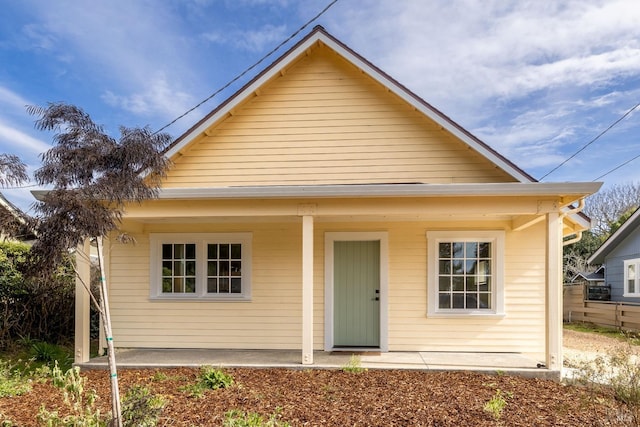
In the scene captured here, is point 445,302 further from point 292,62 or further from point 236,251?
point 292,62

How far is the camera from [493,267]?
770cm

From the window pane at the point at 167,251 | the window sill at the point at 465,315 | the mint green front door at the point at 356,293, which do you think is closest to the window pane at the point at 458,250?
the window sill at the point at 465,315

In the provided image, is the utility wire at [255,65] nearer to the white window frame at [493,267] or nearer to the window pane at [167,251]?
the window pane at [167,251]

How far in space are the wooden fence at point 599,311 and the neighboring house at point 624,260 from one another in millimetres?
1183

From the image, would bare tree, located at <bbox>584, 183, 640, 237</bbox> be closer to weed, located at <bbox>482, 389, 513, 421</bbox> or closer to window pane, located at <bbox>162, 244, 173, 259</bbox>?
weed, located at <bbox>482, 389, 513, 421</bbox>

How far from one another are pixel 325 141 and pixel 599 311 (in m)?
12.1

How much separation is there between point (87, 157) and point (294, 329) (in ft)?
16.2

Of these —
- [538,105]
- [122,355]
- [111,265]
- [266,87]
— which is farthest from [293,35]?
[538,105]

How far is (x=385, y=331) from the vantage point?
7680 millimetres

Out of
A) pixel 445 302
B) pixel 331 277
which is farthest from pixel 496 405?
pixel 331 277

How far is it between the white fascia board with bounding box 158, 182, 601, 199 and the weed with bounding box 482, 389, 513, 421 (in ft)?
8.80

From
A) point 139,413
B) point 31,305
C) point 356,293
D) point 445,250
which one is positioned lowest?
point 139,413

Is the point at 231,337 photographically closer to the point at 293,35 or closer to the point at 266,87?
the point at 266,87

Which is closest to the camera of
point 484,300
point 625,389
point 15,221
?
point 625,389
